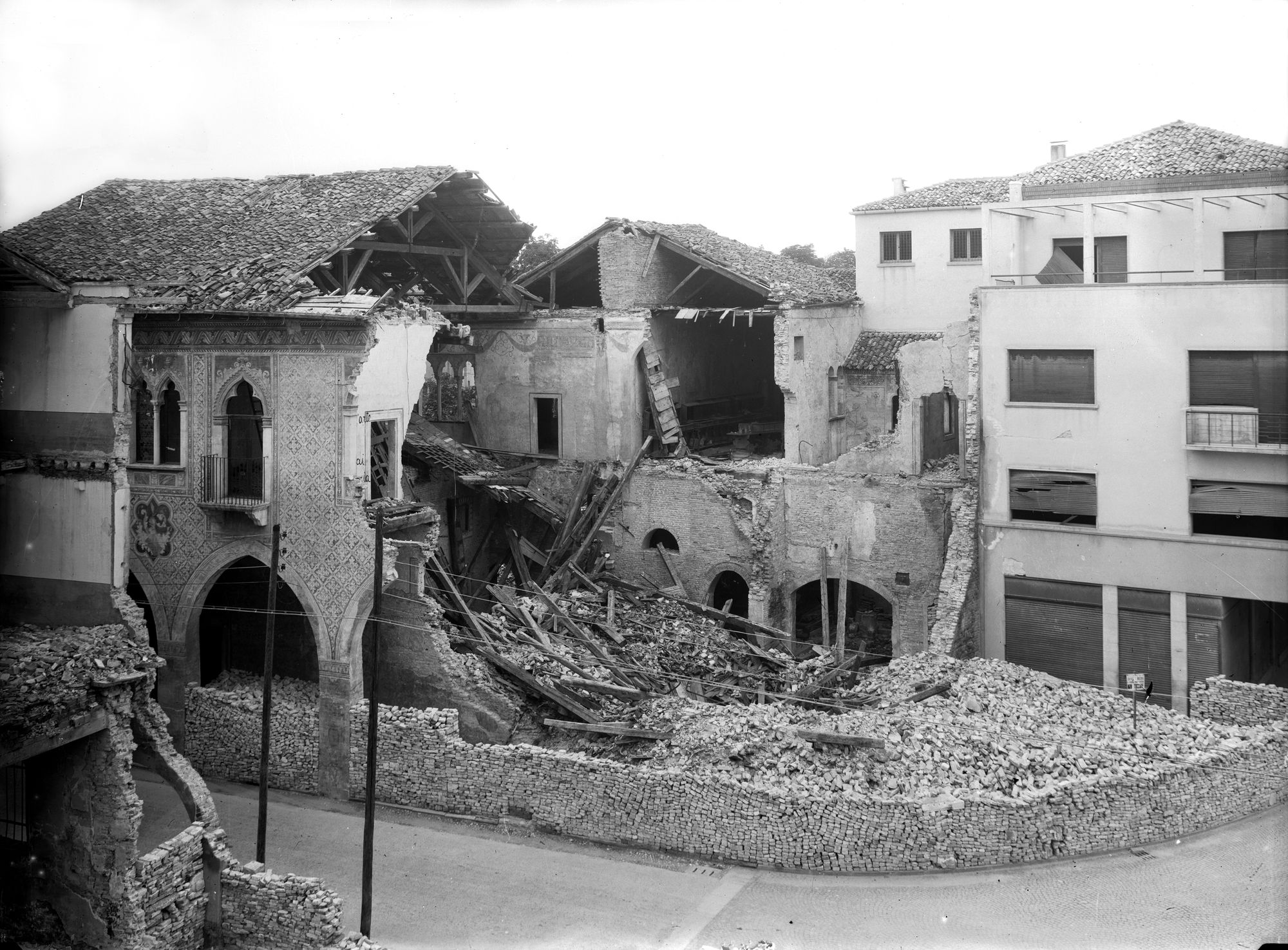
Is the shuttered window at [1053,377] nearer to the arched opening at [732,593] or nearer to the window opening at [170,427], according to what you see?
the arched opening at [732,593]

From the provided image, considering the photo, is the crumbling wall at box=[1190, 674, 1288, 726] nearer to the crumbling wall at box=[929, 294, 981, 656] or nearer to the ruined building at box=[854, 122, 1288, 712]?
the ruined building at box=[854, 122, 1288, 712]

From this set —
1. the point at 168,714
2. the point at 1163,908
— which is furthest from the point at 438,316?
the point at 1163,908

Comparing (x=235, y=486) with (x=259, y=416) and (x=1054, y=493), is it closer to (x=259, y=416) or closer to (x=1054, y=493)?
(x=259, y=416)

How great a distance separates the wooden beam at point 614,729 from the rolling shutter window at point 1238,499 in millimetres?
9700

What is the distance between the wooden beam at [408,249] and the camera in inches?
977

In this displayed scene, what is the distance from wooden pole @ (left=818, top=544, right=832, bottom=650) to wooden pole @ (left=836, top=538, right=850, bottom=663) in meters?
0.21

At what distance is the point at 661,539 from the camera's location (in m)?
29.6

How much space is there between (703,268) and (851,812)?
1600 centimetres

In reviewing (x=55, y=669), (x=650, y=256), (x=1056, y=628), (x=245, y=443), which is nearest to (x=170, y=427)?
(x=245, y=443)

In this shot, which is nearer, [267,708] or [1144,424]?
[267,708]

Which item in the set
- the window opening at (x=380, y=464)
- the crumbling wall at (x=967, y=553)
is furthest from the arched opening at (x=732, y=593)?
the window opening at (x=380, y=464)

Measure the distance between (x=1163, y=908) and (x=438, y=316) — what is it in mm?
14798

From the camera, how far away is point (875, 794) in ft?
60.4

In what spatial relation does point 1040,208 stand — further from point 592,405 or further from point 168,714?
point 168,714
